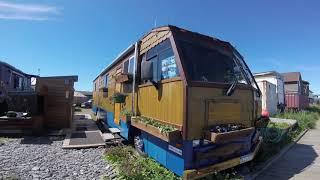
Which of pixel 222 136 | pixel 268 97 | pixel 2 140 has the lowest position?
pixel 2 140

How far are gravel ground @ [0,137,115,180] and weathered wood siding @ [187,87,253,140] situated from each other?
215 cm

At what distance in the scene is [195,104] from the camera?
15.8ft

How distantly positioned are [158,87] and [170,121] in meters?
0.89

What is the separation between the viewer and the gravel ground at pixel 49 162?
19.4 feet

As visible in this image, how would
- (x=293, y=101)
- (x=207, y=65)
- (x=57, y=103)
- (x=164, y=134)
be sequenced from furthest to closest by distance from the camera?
(x=293, y=101)
(x=57, y=103)
(x=207, y=65)
(x=164, y=134)

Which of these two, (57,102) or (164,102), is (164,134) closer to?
(164,102)

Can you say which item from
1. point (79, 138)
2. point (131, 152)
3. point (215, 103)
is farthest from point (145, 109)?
point (79, 138)

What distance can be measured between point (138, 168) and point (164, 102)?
134cm

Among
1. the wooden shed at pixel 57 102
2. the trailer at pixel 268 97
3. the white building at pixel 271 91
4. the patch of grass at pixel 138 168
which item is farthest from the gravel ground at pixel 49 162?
the white building at pixel 271 91

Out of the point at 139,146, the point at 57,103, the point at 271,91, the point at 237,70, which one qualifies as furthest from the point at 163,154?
the point at 271,91

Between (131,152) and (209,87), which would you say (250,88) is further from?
(131,152)

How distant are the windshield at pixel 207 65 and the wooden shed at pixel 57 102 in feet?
28.2

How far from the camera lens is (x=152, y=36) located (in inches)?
256

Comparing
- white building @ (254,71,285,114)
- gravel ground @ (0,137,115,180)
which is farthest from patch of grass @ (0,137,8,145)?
white building @ (254,71,285,114)
